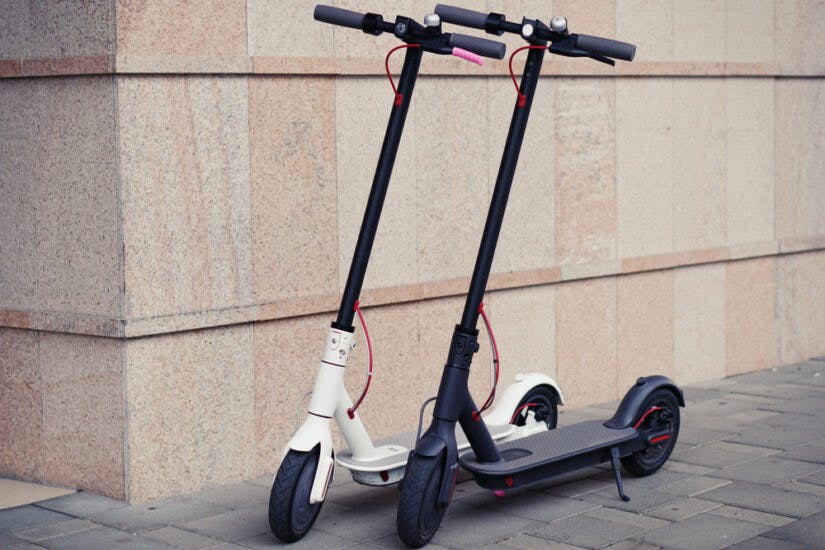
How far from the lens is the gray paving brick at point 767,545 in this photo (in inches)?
227

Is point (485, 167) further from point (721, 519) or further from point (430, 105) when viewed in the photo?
point (721, 519)

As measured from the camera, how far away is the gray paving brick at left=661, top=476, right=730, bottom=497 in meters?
6.71

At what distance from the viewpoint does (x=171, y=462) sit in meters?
6.67

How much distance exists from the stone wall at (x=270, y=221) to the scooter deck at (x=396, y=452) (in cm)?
81

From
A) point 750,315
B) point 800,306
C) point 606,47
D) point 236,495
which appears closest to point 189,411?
point 236,495

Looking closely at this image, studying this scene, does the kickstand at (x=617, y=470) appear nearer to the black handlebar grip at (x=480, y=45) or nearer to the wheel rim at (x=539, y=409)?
the wheel rim at (x=539, y=409)

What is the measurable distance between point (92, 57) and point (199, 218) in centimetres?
93

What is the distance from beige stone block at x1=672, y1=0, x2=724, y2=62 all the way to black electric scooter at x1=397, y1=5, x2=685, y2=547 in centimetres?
346

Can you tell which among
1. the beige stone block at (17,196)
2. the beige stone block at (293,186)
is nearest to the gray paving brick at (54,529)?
the beige stone block at (17,196)

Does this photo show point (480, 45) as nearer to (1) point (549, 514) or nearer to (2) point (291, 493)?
(2) point (291, 493)

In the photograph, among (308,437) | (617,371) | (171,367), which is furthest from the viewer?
(617,371)

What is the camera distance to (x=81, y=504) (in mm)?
6551

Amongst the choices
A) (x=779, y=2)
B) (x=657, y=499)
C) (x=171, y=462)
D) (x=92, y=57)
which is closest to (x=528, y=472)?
(x=657, y=499)

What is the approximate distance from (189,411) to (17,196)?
1.41 m
